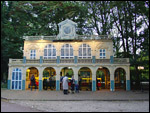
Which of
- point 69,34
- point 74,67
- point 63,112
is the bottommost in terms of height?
point 63,112

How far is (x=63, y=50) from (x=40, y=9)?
1347 centimetres

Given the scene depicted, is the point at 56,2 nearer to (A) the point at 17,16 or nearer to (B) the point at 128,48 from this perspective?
(A) the point at 17,16

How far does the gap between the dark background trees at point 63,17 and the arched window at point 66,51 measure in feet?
28.9

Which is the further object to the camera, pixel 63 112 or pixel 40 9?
pixel 40 9

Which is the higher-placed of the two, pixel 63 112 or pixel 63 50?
pixel 63 50

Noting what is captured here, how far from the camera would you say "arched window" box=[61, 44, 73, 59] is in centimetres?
2578

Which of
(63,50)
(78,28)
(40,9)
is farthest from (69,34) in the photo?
(40,9)

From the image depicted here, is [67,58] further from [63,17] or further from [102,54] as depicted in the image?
[63,17]

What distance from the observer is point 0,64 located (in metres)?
32.4

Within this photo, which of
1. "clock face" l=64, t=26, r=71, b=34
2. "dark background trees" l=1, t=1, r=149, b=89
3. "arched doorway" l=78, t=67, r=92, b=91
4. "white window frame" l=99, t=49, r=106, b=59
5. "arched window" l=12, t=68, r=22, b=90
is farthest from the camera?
"dark background trees" l=1, t=1, r=149, b=89

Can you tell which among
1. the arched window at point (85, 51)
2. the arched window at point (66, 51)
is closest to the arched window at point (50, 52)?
the arched window at point (66, 51)

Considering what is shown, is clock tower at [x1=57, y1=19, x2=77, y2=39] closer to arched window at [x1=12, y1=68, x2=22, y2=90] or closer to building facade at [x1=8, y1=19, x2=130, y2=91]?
building facade at [x1=8, y1=19, x2=130, y2=91]

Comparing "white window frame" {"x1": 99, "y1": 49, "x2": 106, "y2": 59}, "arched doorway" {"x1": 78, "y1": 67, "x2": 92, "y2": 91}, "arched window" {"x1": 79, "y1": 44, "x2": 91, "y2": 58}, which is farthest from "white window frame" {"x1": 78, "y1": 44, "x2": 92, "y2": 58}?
"arched doorway" {"x1": 78, "y1": 67, "x2": 92, "y2": 91}

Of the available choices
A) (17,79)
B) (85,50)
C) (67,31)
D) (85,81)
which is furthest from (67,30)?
(17,79)
